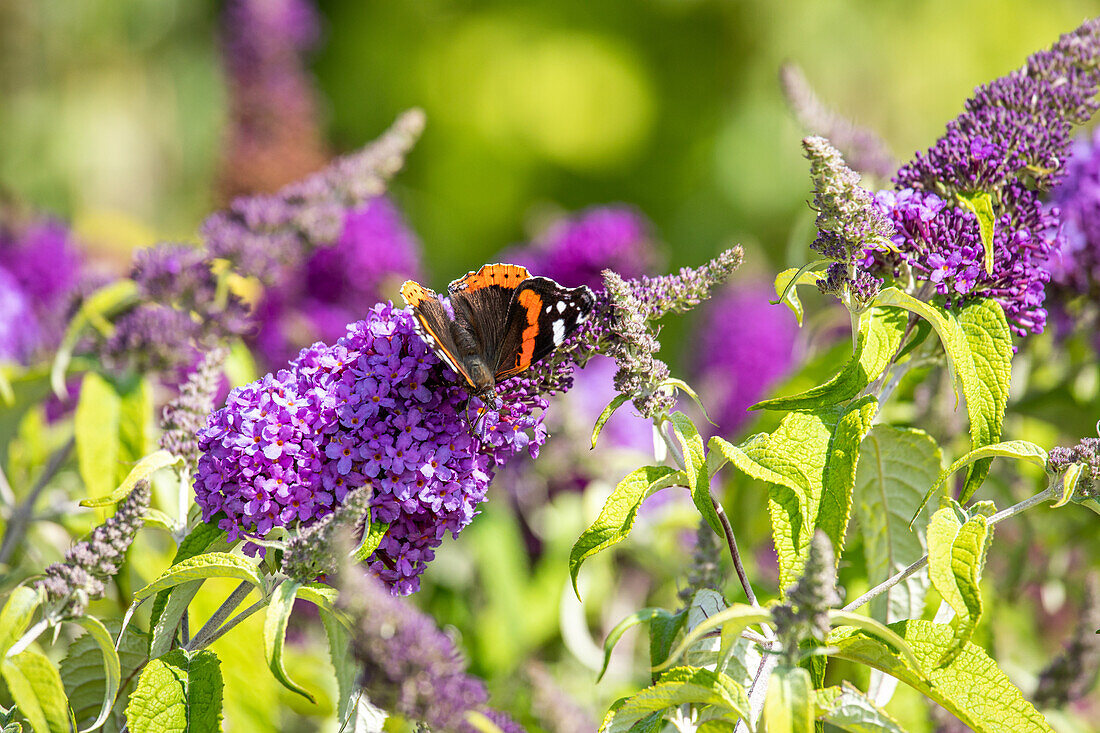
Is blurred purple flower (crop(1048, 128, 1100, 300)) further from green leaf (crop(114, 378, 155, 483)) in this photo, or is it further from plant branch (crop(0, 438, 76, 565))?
plant branch (crop(0, 438, 76, 565))

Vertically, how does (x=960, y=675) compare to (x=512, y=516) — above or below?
below

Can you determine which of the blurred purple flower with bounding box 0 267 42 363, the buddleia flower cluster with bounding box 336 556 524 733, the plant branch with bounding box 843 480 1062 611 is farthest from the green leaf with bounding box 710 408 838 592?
the blurred purple flower with bounding box 0 267 42 363

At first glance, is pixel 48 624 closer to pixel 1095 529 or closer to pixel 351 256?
pixel 351 256

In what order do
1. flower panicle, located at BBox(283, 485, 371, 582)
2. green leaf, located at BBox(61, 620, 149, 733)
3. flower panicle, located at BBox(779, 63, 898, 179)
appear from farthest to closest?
flower panicle, located at BBox(779, 63, 898, 179) → green leaf, located at BBox(61, 620, 149, 733) → flower panicle, located at BBox(283, 485, 371, 582)

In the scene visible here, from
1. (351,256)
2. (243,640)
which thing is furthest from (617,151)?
(243,640)

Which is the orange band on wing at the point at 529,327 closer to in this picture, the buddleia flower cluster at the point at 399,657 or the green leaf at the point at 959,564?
the buddleia flower cluster at the point at 399,657

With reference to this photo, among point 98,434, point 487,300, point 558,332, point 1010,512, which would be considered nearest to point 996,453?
point 1010,512

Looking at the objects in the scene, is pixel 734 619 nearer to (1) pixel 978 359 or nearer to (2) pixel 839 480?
(2) pixel 839 480
